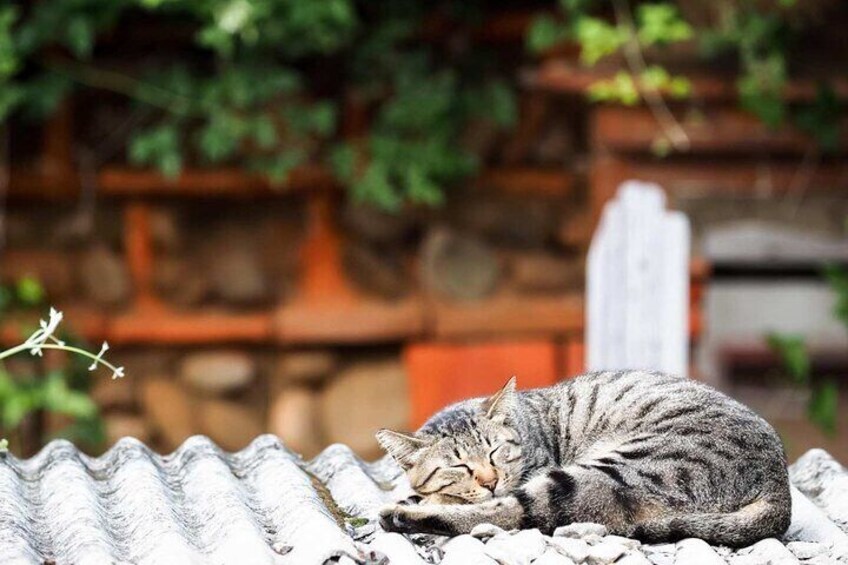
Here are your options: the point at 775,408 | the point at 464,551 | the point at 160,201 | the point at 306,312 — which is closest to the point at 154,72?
the point at 160,201

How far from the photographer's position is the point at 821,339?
24.2ft

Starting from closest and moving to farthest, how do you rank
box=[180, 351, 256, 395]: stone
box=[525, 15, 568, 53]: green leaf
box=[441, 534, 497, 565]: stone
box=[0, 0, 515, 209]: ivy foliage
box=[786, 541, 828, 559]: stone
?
box=[441, 534, 497, 565]: stone
box=[786, 541, 828, 559]: stone
box=[525, 15, 568, 53]: green leaf
box=[0, 0, 515, 209]: ivy foliage
box=[180, 351, 256, 395]: stone

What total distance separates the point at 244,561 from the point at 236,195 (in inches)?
199

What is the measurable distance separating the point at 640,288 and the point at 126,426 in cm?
333

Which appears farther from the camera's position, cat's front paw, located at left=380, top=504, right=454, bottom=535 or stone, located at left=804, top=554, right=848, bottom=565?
cat's front paw, located at left=380, top=504, right=454, bottom=535

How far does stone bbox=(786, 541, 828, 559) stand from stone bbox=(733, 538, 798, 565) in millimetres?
25

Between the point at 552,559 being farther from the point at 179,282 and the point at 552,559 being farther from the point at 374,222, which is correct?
the point at 179,282

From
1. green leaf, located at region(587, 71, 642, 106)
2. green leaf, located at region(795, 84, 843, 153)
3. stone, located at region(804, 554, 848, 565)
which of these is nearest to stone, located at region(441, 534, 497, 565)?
stone, located at region(804, 554, 848, 565)

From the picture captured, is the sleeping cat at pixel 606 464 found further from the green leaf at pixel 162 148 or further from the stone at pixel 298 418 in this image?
the stone at pixel 298 418

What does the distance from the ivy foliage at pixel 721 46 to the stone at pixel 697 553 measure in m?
3.92

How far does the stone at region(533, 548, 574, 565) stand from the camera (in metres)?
2.87

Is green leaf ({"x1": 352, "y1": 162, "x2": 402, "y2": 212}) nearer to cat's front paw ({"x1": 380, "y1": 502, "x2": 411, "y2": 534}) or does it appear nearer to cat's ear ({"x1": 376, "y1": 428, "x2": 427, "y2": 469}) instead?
cat's ear ({"x1": 376, "y1": 428, "x2": 427, "y2": 469})

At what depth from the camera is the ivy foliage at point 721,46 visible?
22.2ft

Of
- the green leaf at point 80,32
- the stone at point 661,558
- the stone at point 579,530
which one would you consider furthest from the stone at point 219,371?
the stone at point 661,558
